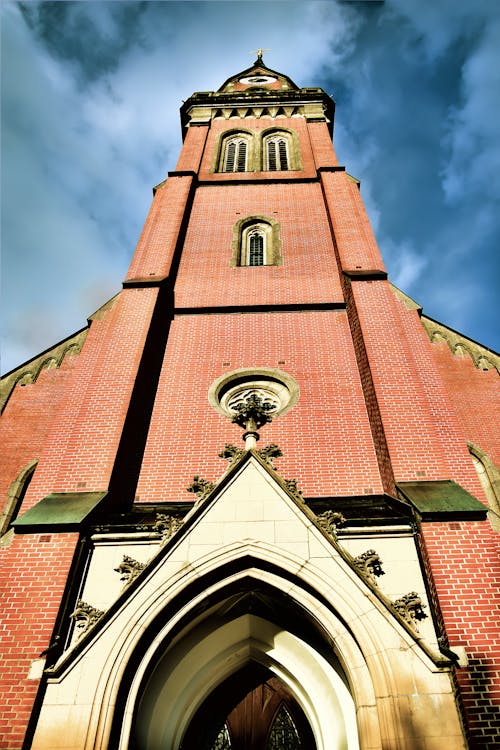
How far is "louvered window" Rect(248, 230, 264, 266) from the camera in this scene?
12.5 meters

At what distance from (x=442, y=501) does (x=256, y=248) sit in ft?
28.1

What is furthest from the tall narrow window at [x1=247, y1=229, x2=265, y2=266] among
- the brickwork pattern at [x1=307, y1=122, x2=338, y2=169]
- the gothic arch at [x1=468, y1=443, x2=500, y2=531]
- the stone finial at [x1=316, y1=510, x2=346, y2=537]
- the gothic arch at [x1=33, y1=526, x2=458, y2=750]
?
the gothic arch at [x1=33, y1=526, x2=458, y2=750]

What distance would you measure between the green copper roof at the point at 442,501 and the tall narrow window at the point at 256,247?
735 cm

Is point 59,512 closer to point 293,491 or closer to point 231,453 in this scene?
point 231,453

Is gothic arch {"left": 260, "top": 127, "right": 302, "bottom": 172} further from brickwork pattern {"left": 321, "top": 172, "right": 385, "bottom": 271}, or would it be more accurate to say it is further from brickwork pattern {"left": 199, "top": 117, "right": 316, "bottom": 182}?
brickwork pattern {"left": 321, "top": 172, "right": 385, "bottom": 271}

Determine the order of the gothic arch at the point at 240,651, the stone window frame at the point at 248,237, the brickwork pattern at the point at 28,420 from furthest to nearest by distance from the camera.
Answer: the stone window frame at the point at 248,237
the brickwork pattern at the point at 28,420
the gothic arch at the point at 240,651

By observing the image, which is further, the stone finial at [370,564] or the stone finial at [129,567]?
the stone finial at [129,567]

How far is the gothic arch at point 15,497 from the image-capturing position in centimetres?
836

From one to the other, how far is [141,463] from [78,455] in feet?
3.96

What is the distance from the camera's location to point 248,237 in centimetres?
1320

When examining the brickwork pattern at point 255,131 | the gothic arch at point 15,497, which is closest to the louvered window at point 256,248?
the brickwork pattern at point 255,131

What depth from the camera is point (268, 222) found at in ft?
43.9

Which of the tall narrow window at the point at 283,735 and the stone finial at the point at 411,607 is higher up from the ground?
the stone finial at the point at 411,607

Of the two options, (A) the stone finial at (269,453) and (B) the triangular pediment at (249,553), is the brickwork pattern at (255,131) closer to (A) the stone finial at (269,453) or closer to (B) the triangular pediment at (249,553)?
(A) the stone finial at (269,453)
